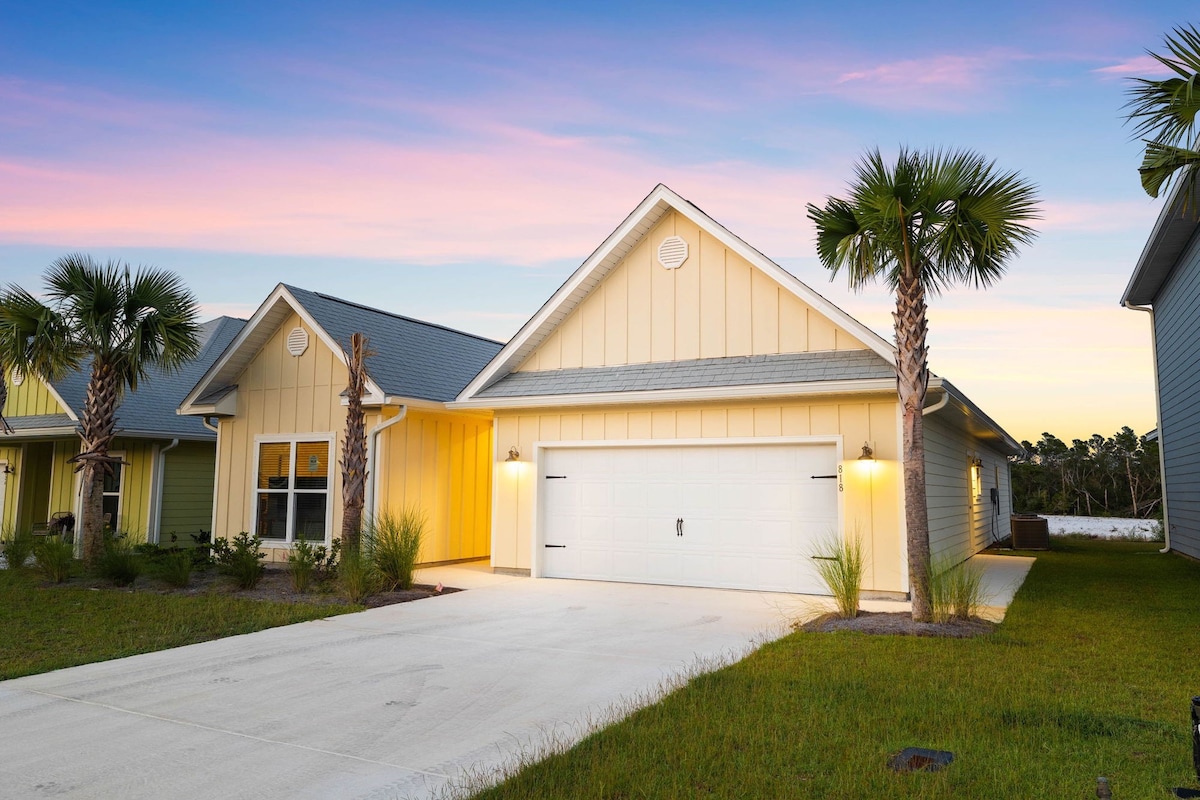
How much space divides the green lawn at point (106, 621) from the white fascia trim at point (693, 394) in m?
4.12

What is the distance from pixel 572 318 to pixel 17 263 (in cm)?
1449

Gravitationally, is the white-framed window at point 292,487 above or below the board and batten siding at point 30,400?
below

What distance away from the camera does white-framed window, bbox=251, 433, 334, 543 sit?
14.3 m

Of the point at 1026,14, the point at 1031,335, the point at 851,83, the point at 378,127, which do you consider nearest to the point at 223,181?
the point at 378,127

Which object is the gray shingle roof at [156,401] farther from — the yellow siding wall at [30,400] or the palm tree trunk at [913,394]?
the palm tree trunk at [913,394]

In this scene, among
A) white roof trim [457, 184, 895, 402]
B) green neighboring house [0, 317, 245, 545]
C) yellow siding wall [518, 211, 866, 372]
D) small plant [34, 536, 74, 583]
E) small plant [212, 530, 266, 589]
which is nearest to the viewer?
white roof trim [457, 184, 895, 402]

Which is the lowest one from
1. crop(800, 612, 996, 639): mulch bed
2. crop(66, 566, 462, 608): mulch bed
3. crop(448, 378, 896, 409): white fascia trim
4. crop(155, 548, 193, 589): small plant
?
crop(66, 566, 462, 608): mulch bed

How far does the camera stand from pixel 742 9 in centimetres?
1211

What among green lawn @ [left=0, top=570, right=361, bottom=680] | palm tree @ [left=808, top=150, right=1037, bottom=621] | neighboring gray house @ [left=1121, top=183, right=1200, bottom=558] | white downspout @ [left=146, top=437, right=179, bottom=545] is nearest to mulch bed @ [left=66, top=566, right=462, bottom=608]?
green lawn @ [left=0, top=570, right=361, bottom=680]

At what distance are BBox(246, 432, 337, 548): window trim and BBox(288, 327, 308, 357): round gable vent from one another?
1506 mm

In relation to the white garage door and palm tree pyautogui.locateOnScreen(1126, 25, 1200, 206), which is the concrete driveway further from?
palm tree pyautogui.locateOnScreen(1126, 25, 1200, 206)

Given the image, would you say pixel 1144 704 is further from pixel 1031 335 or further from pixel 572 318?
pixel 1031 335

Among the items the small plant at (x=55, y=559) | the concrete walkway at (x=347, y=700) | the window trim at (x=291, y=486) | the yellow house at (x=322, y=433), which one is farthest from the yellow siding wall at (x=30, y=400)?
the concrete walkway at (x=347, y=700)

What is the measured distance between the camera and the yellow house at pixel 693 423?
10.8m
